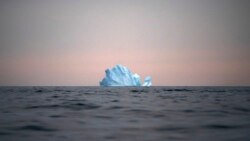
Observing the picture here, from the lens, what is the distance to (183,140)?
258 inches

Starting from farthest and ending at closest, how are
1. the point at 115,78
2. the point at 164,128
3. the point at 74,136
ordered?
the point at 115,78 → the point at 164,128 → the point at 74,136

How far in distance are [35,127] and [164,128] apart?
13.0 ft

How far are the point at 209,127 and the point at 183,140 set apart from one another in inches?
85.8

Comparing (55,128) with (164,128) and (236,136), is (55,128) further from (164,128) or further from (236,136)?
(236,136)

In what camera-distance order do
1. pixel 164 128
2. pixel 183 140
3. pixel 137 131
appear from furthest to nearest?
pixel 164 128 → pixel 137 131 → pixel 183 140

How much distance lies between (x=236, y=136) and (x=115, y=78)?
286 feet

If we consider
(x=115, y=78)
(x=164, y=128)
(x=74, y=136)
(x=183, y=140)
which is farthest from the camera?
(x=115, y=78)

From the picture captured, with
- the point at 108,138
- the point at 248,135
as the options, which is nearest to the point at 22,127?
the point at 108,138

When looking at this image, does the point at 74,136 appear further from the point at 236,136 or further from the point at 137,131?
the point at 236,136

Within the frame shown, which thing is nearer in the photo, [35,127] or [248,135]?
[248,135]

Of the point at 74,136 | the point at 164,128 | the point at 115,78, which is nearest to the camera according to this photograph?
the point at 74,136

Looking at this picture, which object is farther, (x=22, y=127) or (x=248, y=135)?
(x=22, y=127)

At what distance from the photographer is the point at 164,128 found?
8.33m

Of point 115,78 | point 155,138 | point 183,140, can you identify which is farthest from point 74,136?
point 115,78
